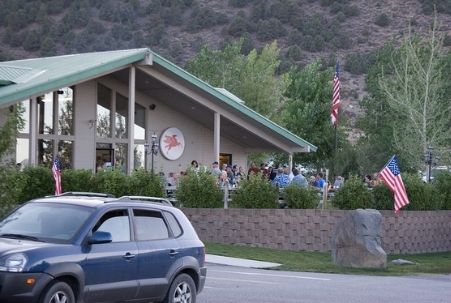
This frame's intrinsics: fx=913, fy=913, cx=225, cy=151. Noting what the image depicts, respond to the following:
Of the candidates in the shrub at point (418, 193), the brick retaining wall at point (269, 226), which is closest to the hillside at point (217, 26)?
the shrub at point (418, 193)

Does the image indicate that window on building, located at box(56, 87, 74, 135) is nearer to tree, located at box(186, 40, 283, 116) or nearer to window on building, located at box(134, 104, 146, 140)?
window on building, located at box(134, 104, 146, 140)

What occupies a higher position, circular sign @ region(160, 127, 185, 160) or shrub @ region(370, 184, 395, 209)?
circular sign @ region(160, 127, 185, 160)

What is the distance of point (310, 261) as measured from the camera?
25828 millimetres

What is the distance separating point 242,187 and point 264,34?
76.1 meters

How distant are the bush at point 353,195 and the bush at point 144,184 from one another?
6015 millimetres

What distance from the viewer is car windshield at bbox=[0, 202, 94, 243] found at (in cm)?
1109

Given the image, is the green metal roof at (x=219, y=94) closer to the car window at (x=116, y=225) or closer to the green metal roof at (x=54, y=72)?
the green metal roof at (x=54, y=72)

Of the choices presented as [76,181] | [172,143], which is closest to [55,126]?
[172,143]

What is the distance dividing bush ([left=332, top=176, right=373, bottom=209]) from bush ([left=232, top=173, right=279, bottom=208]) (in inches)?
94.7

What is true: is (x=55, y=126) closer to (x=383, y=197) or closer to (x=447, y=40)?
(x=383, y=197)

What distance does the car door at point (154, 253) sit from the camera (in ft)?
38.8

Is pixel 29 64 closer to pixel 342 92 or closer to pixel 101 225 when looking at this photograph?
pixel 101 225

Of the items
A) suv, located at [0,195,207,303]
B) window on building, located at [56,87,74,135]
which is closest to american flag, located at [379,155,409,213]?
window on building, located at [56,87,74,135]

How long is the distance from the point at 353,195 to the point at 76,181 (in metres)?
8.92
